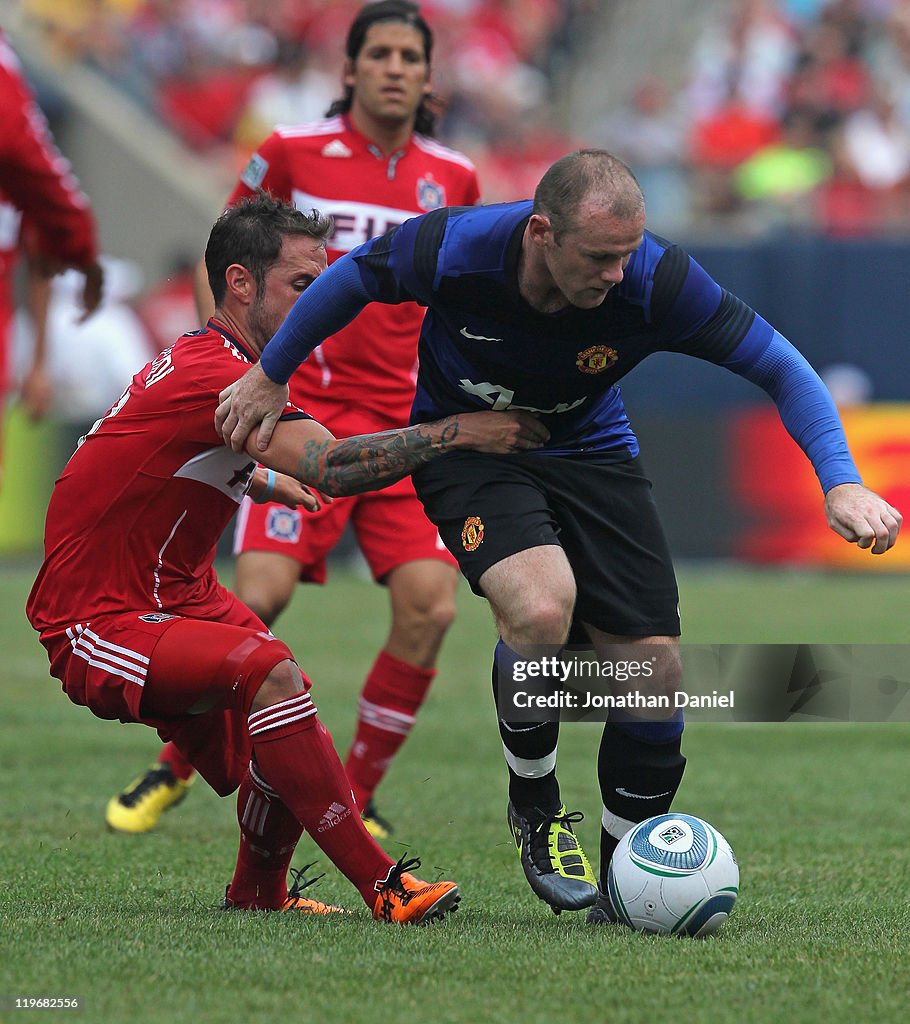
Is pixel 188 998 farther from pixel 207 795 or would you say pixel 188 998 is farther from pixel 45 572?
pixel 207 795

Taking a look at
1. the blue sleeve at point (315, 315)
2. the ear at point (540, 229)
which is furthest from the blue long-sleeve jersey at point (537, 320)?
the ear at point (540, 229)

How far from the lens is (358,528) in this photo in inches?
248

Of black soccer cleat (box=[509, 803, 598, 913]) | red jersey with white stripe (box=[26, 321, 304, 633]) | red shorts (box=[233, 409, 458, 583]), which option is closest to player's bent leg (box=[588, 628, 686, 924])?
black soccer cleat (box=[509, 803, 598, 913])

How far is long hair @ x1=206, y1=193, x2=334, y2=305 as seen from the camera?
4695 millimetres

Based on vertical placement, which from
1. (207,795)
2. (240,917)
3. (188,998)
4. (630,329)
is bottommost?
(207,795)

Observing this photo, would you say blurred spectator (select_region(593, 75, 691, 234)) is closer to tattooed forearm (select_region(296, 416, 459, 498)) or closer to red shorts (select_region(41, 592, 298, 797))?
tattooed forearm (select_region(296, 416, 459, 498))

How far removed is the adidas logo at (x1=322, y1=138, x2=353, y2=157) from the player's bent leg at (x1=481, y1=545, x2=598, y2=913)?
8.12 feet

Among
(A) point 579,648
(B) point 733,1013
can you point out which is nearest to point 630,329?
(A) point 579,648

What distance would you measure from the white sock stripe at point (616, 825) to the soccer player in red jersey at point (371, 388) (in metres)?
1.35

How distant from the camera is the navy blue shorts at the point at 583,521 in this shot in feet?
15.1

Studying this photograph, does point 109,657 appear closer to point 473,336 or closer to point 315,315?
point 315,315

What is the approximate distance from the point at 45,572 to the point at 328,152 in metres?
2.44

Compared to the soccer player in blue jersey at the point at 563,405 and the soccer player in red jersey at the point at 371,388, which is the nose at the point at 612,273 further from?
the soccer player in red jersey at the point at 371,388

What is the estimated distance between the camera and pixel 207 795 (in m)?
6.84
